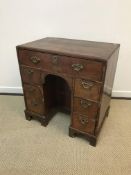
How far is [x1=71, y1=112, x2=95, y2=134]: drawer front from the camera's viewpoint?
133 centimetres

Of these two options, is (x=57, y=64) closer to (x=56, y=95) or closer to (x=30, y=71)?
(x=30, y=71)

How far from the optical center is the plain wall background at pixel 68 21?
1.57 metres

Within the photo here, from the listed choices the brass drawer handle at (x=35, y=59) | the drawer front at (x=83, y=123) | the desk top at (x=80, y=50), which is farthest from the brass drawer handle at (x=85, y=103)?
the brass drawer handle at (x=35, y=59)

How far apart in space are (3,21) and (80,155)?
1551 mm

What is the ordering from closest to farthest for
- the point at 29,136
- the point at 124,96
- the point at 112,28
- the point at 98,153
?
the point at 98,153 < the point at 29,136 < the point at 112,28 < the point at 124,96

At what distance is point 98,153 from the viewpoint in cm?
135

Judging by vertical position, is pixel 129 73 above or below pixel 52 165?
above

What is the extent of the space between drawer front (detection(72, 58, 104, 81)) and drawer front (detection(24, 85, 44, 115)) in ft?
1.41

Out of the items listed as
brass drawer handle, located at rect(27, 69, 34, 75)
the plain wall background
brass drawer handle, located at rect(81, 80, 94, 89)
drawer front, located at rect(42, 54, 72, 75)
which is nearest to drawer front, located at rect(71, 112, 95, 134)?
brass drawer handle, located at rect(81, 80, 94, 89)

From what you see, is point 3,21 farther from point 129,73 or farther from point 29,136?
point 129,73

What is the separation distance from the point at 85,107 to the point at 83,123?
170 mm

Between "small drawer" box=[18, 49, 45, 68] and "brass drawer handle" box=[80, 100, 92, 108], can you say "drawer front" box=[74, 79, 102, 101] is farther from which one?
"small drawer" box=[18, 49, 45, 68]

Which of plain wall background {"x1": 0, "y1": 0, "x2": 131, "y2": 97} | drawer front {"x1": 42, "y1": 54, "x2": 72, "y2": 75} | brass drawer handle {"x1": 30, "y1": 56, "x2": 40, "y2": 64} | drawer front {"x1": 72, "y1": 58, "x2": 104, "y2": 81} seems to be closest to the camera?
drawer front {"x1": 72, "y1": 58, "x2": 104, "y2": 81}

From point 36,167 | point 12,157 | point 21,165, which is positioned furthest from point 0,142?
point 36,167
